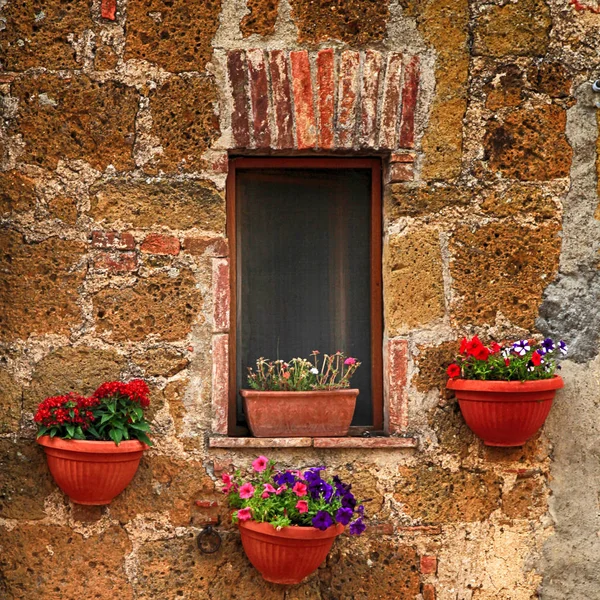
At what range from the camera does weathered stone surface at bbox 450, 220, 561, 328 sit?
3967mm

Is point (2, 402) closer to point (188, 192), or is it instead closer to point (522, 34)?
point (188, 192)

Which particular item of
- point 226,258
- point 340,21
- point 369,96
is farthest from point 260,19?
point 226,258

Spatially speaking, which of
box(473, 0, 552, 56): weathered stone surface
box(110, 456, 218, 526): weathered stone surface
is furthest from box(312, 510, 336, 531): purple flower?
box(473, 0, 552, 56): weathered stone surface

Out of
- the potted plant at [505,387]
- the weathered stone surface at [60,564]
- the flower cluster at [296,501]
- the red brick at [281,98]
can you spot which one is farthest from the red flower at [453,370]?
the weathered stone surface at [60,564]

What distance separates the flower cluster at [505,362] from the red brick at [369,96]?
910 mm

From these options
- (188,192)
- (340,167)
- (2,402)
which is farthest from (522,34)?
(2,402)

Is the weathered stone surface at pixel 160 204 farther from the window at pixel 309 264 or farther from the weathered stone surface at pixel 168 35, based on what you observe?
the weathered stone surface at pixel 168 35

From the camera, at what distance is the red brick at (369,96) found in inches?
154

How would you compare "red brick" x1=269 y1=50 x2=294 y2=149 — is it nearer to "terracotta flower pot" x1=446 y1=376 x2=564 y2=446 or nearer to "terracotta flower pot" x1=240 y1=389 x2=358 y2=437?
"terracotta flower pot" x1=240 y1=389 x2=358 y2=437

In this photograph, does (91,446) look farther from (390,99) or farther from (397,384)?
(390,99)

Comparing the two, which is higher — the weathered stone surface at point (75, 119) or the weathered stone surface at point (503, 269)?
the weathered stone surface at point (75, 119)

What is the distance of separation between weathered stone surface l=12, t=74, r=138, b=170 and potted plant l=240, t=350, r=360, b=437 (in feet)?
3.44

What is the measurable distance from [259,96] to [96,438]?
4.84ft

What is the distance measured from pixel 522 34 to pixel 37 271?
219cm
